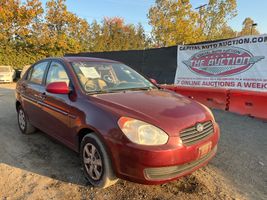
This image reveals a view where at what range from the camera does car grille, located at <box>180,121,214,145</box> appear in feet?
9.31

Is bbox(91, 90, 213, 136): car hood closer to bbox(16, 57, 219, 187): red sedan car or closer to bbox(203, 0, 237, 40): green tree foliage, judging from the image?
bbox(16, 57, 219, 187): red sedan car

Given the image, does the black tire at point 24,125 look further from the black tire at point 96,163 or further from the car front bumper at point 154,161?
the car front bumper at point 154,161

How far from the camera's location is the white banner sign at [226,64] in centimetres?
698

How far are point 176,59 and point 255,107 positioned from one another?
13.3 feet

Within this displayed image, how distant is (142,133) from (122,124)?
0.24 meters

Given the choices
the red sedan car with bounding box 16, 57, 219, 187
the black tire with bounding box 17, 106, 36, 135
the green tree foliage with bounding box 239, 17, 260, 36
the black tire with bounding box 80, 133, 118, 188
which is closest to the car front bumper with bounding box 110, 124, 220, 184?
the red sedan car with bounding box 16, 57, 219, 187

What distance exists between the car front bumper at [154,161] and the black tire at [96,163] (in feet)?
0.46

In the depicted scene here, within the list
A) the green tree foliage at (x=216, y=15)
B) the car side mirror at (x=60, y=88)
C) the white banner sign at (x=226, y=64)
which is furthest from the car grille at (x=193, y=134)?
the green tree foliage at (x=216, y=15)

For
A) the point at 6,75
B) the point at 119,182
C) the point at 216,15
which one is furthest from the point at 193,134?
the point at 216,15

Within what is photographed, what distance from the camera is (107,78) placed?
4008 mm

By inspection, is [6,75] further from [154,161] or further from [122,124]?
[154,161]

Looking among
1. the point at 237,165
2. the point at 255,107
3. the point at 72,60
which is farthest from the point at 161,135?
the point at 255,107

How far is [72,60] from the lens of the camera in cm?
417

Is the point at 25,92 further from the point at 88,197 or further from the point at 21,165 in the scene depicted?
the point at 88,197
